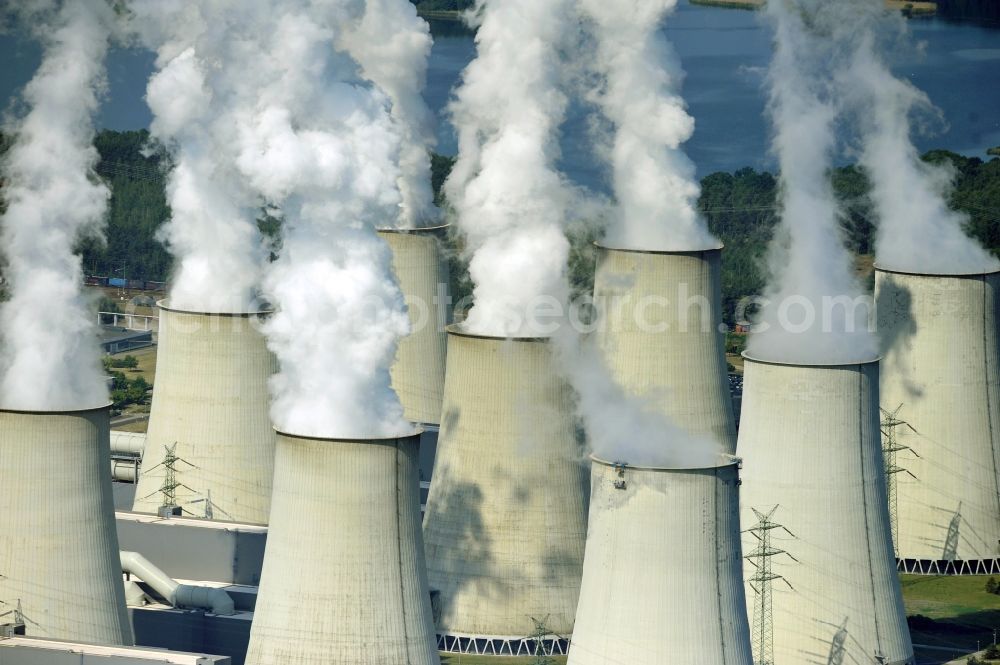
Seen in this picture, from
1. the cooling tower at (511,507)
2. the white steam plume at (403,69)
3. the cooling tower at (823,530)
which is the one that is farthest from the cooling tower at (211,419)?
the cooling tower at (823,530)

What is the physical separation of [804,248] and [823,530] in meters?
6.42

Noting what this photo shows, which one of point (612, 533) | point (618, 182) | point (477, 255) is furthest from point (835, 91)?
point (612, 533)

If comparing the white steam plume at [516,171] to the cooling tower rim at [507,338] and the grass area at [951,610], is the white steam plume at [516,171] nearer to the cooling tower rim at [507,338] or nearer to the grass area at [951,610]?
the cooling tower rim at [507,338]

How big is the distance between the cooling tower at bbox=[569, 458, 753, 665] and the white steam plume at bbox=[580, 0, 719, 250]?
11.3 m

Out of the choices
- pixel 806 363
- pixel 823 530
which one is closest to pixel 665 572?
pixel 823 530

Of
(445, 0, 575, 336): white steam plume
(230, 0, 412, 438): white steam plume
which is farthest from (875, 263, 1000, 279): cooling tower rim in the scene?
(230, 0, 412, 438): white steam plume

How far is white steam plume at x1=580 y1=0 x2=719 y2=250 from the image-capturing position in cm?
3838

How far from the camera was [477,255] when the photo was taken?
3669cm

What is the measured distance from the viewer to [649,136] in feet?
126

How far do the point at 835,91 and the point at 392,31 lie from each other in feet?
35.1

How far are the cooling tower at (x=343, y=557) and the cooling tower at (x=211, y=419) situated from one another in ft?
33.4

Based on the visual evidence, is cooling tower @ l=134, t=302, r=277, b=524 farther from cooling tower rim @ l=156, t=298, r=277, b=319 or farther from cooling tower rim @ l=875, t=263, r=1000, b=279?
cooling tower rim @ l=875, t=263, r=1000, b=279

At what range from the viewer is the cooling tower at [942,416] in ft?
141

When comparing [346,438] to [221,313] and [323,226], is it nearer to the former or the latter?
[323,226]
